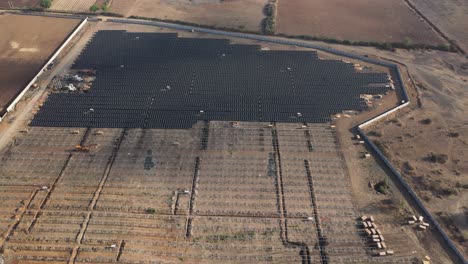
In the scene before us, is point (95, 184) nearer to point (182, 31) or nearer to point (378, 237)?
point (378, 237)

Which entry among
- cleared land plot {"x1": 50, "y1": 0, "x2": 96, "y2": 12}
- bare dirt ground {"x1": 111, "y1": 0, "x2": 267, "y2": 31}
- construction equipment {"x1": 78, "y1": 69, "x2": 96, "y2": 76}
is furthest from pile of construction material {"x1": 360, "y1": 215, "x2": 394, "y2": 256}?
cleared land plot {"x1": 50, "y1": 0, "x2": 96, "y2": 12}

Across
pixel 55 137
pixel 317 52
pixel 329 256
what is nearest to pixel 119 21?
pixel 55 137

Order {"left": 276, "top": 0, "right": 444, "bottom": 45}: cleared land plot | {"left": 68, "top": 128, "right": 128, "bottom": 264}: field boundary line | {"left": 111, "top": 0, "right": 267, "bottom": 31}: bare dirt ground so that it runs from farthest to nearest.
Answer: {"left": 111, "top": 0, "right": 267, "bottom": 31}: bare dirt ground
{"left": 276, "top": 0, "right": 444, "bottom": 45}: cleared land plot
{"left": 68, "top": 128, "right": 128, "bottom": 264}: field boundary line

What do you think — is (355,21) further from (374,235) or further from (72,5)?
(72,5)

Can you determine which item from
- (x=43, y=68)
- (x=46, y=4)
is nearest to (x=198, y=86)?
(x=43, y=68)

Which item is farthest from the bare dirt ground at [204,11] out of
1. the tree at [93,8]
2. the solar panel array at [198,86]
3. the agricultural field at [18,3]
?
the agricultural field at [18,3]

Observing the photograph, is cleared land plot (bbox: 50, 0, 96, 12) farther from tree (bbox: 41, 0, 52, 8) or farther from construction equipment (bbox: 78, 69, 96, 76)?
construction equipment (bbox: 78, 69, 96, 76)
